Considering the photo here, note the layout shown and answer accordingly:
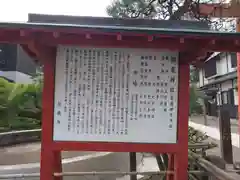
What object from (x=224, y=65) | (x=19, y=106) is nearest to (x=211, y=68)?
(x=224, y=65)

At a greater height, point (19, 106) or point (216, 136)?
point (19, 106)

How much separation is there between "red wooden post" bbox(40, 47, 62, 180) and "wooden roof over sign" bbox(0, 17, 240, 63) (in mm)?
324

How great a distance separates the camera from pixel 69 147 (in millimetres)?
3545

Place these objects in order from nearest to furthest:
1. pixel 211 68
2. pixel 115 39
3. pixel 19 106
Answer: pixel 115 39 → pixel 19 106 → pixel 211 68

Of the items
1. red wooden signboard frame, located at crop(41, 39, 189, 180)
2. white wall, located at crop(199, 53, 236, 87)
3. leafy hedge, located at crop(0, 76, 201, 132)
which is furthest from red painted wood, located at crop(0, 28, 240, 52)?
white wall, located at crop(199, 53, 236, 87)

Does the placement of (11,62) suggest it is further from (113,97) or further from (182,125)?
(182,125)

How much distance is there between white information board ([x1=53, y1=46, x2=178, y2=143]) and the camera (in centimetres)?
355

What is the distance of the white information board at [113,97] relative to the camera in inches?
140

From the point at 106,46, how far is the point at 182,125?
1.39 m

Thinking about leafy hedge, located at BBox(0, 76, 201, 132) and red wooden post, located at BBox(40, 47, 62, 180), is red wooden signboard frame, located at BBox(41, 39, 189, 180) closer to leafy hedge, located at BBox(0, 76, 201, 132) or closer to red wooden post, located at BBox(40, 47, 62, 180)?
red wooden post, located at BBox(40, 47, 62, 180)

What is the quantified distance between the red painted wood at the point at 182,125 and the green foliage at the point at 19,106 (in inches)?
444

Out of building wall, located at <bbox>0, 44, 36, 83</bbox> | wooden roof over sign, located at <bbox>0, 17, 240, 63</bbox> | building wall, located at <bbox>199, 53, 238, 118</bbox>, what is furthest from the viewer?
building wall, located at <bbox>0, 44, 36, 83</bbox>

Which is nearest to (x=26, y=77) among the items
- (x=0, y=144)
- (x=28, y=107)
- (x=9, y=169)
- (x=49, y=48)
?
(x=28, y=107)

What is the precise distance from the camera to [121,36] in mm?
3191
